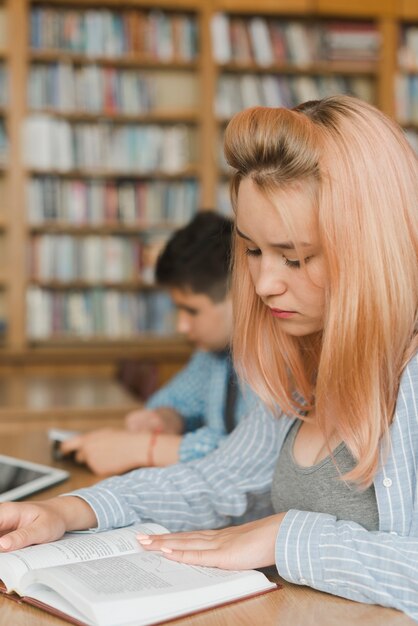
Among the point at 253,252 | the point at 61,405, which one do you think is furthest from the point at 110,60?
the point at 253,252

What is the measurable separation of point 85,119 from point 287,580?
3792 millimetres

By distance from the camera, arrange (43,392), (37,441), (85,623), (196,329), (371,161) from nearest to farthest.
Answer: (85,623) → (371,161) → (37,441) → (196,329) → (43,392)

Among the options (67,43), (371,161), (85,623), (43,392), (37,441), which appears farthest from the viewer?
(67,43)

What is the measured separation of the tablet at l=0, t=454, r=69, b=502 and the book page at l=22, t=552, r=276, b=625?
18.8 inches

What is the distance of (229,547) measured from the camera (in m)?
1.09

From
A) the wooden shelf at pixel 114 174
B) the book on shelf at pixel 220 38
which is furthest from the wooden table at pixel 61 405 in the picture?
the book on shelf at pixel 220 38

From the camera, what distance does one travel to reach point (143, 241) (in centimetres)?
465

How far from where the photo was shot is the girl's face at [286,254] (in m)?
1.05

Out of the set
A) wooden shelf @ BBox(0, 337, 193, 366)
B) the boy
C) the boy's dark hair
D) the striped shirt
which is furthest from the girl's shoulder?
wooden shelf @ BBox(0, 337, 193, 366)

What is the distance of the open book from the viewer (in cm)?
92

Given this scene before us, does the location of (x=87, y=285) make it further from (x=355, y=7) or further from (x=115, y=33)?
(x=355, y=7)

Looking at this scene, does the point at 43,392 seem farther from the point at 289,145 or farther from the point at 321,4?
the point at 321,4

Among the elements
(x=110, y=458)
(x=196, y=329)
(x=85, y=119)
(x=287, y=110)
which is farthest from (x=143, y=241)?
(x=287, y=110)

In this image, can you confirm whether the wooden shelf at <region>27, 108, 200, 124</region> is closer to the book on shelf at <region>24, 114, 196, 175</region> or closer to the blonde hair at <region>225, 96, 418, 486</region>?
the book on shelf at <region>24, 114, 196, 175</region>
